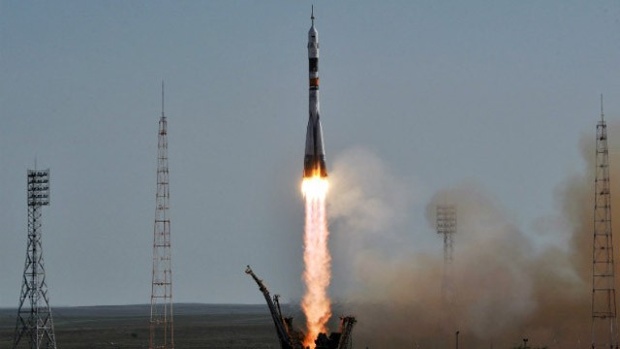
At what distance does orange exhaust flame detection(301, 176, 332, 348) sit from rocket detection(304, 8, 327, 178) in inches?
25.5

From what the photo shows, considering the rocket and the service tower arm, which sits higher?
the rocket

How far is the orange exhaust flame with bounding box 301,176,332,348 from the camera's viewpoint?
88.2 m

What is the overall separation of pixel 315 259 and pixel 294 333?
801 centimetres

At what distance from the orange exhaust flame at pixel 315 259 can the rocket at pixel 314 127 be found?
2.13 feet

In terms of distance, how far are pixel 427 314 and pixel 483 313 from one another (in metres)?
5.67

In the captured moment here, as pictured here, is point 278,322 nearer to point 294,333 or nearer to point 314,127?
point 294,333

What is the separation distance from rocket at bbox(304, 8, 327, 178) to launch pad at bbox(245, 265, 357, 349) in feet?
26.3

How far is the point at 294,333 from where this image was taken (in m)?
83.4

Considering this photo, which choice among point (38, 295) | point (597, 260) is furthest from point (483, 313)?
point (38, 295)

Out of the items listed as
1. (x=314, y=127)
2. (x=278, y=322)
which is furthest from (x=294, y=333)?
(x=314, y=127)

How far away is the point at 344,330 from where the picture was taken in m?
82.8

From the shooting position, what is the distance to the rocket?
87125 mm

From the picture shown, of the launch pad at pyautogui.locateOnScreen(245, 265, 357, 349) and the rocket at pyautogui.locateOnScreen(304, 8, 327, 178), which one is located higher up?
the rocket at pyautogui.locateOnScreen(304, 8, 327, 178)

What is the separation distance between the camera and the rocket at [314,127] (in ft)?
286
